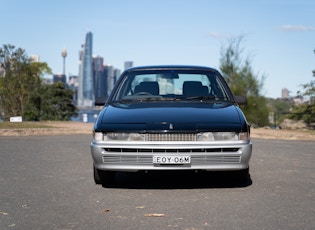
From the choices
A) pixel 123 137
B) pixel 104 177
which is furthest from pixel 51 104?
pixel 123 137

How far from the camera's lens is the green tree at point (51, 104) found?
41.8 metres

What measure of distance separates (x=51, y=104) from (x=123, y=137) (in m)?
38.1

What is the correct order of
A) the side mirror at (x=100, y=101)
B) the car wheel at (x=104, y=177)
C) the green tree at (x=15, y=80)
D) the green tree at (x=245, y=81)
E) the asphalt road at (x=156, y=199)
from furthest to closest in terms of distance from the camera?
the green tree at (x=15, y=80) → the green tree at (x=245, y=81) → the side mirror at (x=100, y=101) → the car wheel at (x=104, y=177) → the asphalt road at (x=156, y=199)

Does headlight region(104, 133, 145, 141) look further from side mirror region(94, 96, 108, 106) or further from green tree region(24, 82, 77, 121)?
green tree region(24, 82, 77, 121)

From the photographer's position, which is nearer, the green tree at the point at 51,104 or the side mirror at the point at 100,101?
the side mirror at the point at 100,101

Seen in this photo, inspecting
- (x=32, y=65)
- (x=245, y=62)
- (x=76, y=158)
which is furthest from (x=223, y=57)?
(x=32, y=65)

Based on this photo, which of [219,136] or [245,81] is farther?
[245,81]

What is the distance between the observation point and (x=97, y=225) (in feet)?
15.5

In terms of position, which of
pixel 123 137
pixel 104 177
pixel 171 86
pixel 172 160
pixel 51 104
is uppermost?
pixel 171 86

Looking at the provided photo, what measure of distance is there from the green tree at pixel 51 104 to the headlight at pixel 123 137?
115 ft

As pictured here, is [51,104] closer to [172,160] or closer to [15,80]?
[15,80]

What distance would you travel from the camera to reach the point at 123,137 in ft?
20.8

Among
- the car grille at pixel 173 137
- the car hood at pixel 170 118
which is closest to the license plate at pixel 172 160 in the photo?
the car grille at pixel 173 137

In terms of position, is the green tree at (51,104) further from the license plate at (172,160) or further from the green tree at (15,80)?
the license plate at (172,160)
